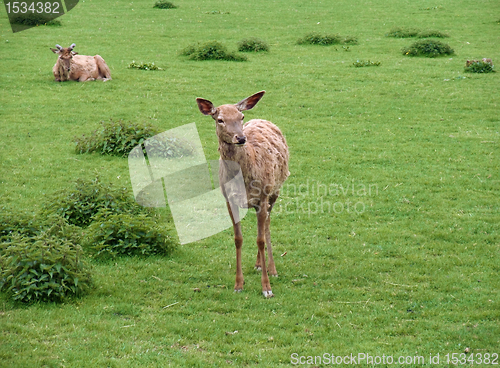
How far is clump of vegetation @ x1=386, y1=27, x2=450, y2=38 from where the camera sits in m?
30.8

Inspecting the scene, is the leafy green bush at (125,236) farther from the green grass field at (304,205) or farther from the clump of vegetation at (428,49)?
the clump of vegetation at (428,49)

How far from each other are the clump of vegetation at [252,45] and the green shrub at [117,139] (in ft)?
47.2

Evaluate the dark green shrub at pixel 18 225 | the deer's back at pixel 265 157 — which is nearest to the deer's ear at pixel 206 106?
the deer's back at pixel 265 157

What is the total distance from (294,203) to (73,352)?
7.17m

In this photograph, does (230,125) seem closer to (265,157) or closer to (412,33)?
(265,157)

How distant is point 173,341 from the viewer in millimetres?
7566

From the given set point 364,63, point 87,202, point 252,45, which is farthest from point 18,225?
point 252,45

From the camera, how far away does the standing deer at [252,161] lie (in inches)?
336

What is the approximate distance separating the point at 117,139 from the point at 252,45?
49.8ft

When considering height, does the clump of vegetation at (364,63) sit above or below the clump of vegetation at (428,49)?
below

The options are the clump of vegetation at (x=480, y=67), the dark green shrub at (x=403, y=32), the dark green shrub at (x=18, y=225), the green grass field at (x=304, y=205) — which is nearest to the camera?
the green grass field at (x=304, y=205)

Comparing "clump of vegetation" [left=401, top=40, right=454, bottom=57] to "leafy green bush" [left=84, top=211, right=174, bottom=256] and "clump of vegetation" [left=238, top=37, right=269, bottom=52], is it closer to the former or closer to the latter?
"clump of vegetation" [left=238, top=37, right=269, bottom=52]

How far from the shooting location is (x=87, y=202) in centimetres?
1123

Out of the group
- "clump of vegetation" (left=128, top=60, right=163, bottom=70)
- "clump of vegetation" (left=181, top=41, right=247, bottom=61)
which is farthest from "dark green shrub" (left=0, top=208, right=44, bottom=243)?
"clump of vegetation" (left=181, top=41, right=247, bottom=61)
